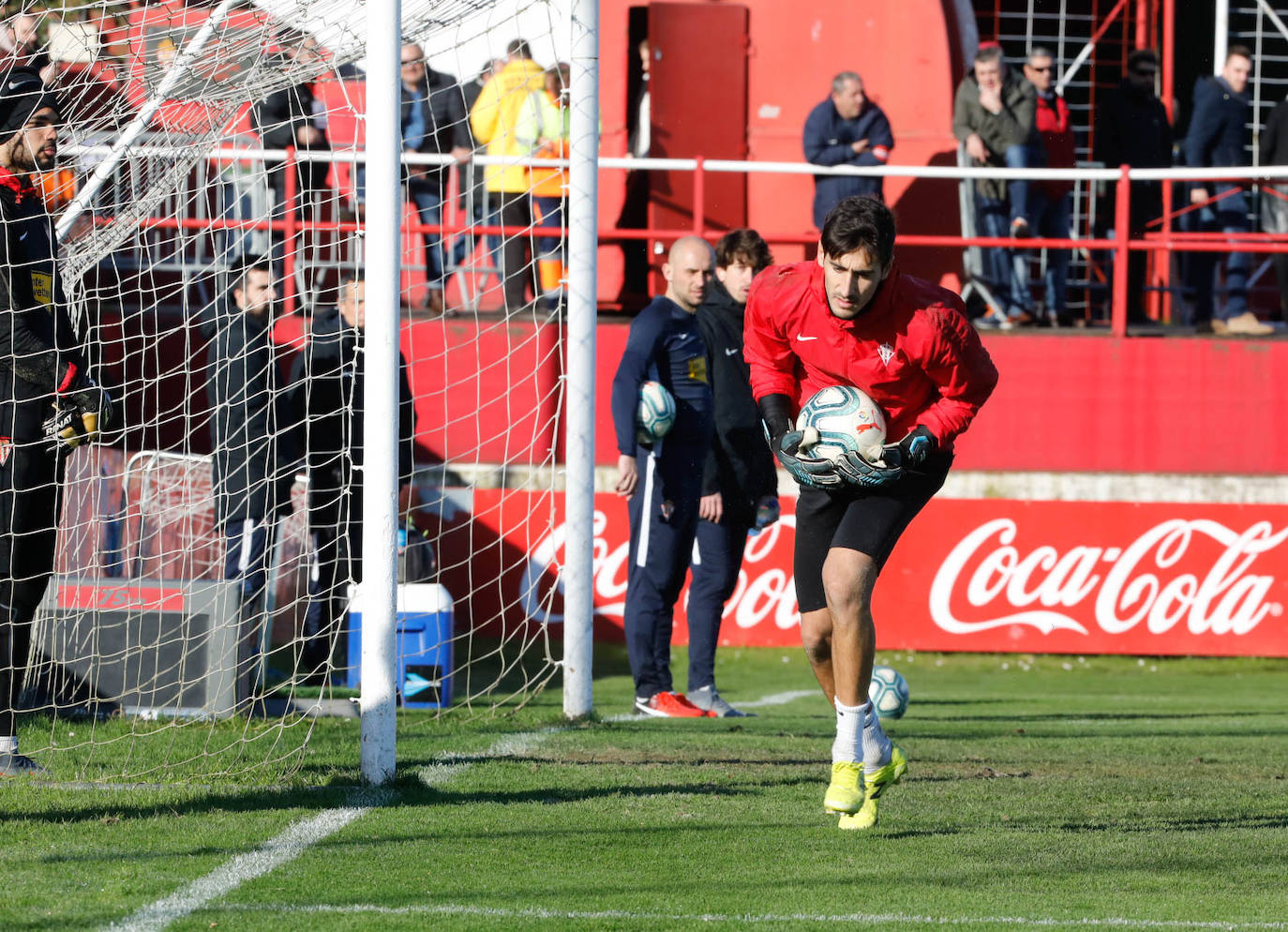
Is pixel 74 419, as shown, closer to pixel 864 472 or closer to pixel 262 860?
pixel 262 860

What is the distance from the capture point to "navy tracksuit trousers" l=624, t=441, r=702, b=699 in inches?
310

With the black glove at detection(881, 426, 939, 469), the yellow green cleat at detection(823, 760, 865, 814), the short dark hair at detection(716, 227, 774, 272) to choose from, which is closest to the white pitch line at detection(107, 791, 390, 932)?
the yellow green cleat at detection(823, 760, 865, 814)

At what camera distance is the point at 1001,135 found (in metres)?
12.6

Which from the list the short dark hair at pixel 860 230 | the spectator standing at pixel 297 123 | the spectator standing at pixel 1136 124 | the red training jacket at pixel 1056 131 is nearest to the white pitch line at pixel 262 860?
the short dark hair at pixel 860 230

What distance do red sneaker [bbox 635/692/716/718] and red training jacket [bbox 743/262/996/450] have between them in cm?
284

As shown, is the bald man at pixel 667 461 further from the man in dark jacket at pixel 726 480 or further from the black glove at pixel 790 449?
the black glove at pixel 790 449

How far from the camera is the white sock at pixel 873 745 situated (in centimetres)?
516

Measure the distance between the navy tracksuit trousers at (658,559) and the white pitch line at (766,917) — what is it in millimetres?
3884

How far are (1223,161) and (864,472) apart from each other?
30.0ft

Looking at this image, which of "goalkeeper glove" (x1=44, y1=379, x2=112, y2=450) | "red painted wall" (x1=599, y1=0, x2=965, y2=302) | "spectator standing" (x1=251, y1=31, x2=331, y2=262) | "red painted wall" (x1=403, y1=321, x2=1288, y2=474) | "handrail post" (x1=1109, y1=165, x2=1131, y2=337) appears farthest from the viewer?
"red painted wall" (x1=599, y1=0, x2=965, y2=302)

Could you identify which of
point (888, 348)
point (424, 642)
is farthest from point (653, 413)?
point (888, 348)

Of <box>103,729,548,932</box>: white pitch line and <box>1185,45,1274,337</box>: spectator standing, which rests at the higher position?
<box>1185,45,1274,337</box>: spectator standing

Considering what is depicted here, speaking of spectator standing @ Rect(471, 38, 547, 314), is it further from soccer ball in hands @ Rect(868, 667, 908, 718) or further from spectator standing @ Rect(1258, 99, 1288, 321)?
spectator standing @ Rect(1258, 99, 1288, 321)

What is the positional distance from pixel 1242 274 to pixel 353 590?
26.7ft
